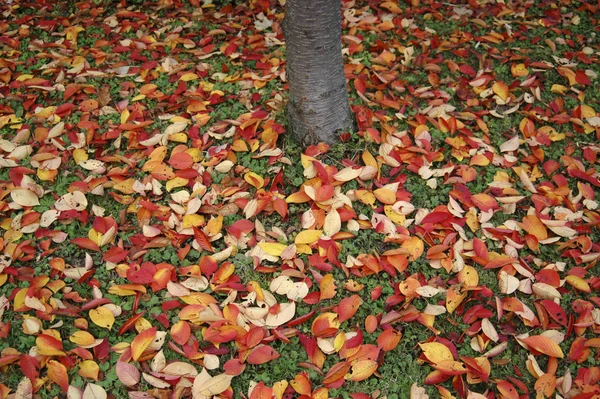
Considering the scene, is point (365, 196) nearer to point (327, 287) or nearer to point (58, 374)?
point (327, 287)

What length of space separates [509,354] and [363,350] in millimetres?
650

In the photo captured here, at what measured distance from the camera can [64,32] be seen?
411 cm

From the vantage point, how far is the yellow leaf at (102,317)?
242cm

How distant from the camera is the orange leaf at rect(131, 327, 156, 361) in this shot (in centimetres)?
232

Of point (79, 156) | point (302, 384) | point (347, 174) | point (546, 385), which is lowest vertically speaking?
point (546, 385)

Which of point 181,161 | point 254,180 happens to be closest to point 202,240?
point 254,180

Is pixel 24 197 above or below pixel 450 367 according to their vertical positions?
above

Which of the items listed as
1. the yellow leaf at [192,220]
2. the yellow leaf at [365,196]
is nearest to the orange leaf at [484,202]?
the yellow leaf at [365,196]

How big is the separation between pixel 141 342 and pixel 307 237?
2.98 feet

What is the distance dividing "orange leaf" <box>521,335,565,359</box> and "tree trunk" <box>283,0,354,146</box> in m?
1.45

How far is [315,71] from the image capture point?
2879 millimetres

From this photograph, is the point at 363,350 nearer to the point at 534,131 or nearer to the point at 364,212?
the point at 364,212

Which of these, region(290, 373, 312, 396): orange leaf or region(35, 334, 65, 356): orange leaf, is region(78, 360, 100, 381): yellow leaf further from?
region(290, 373, 312, 396): orange leaf

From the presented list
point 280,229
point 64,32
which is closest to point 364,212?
point 280,229
